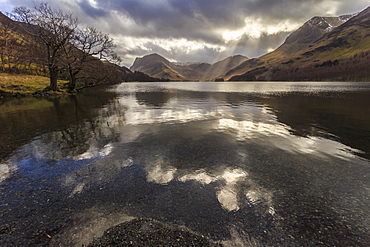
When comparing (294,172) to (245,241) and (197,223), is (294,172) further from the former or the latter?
(197,223)

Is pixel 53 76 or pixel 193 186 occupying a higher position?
pixel 53 76

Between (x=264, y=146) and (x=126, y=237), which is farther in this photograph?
(x=264, y=146)

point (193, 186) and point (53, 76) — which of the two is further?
point (53, 76)

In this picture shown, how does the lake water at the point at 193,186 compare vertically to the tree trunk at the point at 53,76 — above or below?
below

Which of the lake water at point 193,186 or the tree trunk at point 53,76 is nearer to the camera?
the lake water at point 193,186

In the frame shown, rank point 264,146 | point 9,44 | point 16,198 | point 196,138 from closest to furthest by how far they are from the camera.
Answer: point 16,198
point 264,146
point 196,138
point 9,44

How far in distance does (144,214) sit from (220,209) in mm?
2930

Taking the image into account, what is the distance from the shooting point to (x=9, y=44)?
94188 millimetres

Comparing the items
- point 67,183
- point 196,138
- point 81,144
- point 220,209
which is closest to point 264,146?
point 196,138

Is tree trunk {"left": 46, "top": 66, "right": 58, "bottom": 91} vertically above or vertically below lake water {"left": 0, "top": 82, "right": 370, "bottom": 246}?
above

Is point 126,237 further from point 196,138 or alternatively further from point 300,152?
point 300,152

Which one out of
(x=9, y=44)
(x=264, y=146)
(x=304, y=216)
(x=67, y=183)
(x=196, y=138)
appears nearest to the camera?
(x=304, y=216)

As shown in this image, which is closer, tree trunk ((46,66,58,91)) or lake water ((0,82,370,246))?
lake water ((0,82,370,246))

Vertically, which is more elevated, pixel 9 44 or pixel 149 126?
pixel 9 44
